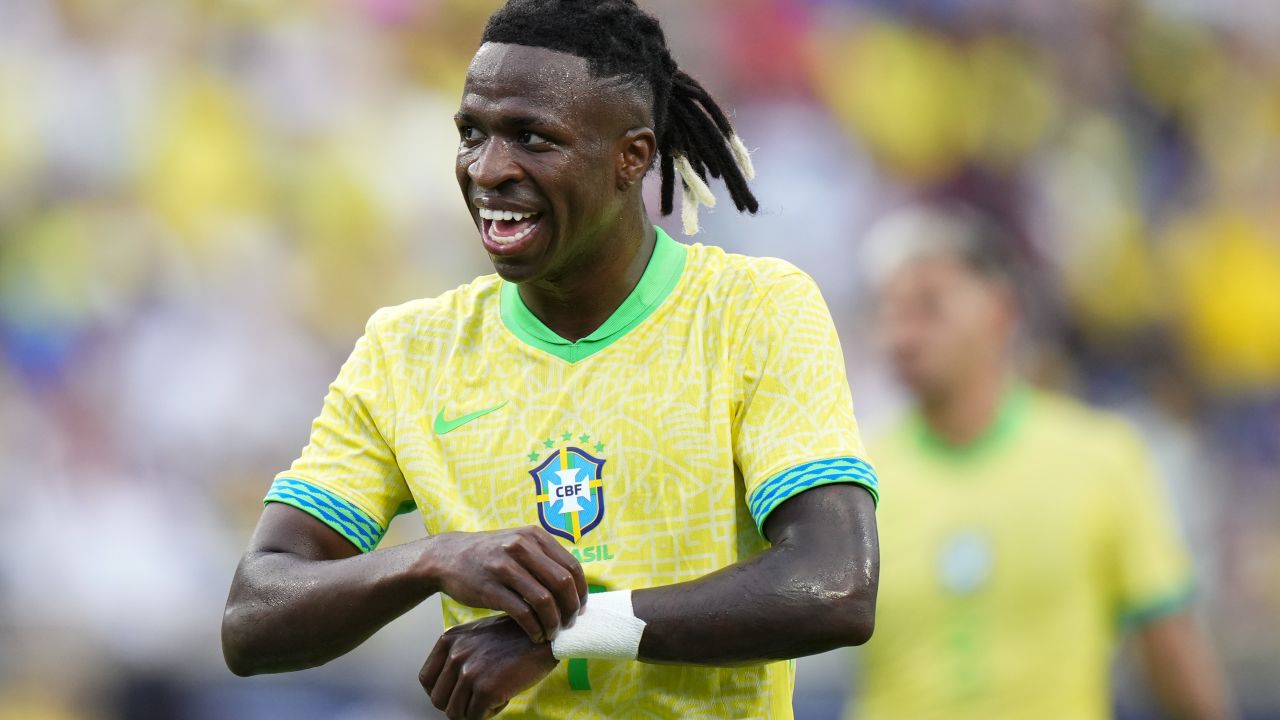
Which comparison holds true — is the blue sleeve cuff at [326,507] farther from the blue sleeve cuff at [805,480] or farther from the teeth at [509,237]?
the blue sleeve cuff at [805,480]

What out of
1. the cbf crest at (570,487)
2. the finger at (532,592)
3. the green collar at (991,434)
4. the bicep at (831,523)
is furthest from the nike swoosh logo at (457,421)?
the green collar at (991,434)

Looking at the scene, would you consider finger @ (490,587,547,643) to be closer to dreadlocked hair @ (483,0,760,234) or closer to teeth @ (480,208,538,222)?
teeth @ (480,208,538,222)

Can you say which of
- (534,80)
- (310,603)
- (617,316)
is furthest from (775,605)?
(534,80)

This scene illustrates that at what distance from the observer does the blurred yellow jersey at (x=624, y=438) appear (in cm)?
→ 314

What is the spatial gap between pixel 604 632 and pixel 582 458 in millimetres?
400

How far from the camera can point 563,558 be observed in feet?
9.50

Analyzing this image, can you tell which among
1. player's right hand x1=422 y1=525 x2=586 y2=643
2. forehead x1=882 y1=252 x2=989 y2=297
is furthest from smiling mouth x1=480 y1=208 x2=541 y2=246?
forehead x1=882 y1=252 x2=989 y2=297

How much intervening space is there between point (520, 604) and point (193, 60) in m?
7.41

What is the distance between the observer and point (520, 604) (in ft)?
9.39

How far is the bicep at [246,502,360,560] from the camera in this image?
10.5ft

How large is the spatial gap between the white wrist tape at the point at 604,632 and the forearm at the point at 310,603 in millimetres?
256

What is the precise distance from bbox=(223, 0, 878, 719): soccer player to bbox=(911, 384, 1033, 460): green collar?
263 centimetres

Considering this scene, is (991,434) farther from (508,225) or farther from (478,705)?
(478,705)

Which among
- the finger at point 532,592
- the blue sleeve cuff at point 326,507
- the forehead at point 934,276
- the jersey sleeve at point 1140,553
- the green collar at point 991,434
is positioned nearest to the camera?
the finger at point 532,592
